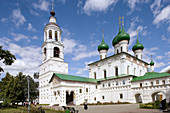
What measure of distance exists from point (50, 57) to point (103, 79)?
16148mm

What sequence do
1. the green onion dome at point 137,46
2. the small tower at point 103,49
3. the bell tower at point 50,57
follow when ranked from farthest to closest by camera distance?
1. the small tower at point 103,49
2. the green onion dome at point 137,46
3. the bell tower at point 50,57

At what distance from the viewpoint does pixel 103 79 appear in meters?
35.2

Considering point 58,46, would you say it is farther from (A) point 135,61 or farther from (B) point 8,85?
(A) point 135,61

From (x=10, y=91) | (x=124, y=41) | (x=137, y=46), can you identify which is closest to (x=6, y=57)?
(x=10, y=91)

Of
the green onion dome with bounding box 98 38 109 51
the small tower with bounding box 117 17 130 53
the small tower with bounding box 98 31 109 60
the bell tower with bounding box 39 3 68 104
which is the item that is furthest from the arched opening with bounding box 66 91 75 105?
the green onion dome with bounding box 98 38 109 51

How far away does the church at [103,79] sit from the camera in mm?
26453

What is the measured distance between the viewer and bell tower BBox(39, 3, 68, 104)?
3594 centimetres

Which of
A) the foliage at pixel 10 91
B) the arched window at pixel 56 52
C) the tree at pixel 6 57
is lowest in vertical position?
the foliage at pixel 10 91

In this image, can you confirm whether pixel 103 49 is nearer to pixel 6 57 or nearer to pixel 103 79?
pixel 103 79

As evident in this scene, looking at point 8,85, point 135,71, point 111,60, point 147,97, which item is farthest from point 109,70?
point 8,85

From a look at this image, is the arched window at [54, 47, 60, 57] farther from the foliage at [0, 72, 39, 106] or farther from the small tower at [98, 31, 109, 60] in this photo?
the foliage at [0, 72, 39, 106]

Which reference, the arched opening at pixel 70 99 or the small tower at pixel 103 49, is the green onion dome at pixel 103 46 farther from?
the arched opening at pixel 70 99

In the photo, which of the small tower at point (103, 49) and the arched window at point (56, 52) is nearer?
the arched window at point (56, 52)

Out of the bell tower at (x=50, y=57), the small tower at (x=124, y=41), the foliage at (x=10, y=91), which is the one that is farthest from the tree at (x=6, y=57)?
the small tower at (x=124, y=41)
